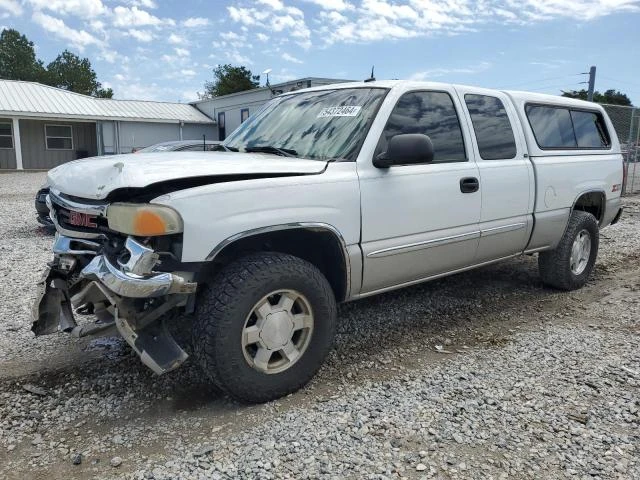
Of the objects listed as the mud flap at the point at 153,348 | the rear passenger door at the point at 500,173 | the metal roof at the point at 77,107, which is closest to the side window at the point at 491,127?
the rear passenger door at the point at 500,173

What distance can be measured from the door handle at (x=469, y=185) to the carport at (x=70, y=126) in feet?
80.1

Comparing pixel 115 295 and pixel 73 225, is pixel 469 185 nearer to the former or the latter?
pixel 115 295

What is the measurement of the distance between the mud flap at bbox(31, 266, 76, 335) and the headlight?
3.04ft

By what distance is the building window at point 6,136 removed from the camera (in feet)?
78.8

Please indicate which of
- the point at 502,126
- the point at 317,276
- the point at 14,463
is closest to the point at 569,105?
the point at 502,126

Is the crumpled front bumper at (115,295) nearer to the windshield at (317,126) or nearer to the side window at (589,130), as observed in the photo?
the windshield at (317,126)

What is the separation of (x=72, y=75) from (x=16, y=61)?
651cm

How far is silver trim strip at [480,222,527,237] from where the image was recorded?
4332 mm

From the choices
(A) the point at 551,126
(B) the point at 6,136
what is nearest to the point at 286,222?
(A) the point at 551,126

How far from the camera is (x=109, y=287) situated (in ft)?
8.84

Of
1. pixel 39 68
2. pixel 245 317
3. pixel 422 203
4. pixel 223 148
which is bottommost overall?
pixel 245 317

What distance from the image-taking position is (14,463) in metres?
2.60

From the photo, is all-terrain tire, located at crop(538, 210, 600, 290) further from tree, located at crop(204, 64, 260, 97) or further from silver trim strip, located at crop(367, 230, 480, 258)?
tree, located at crop(204, 64, 260, 97)

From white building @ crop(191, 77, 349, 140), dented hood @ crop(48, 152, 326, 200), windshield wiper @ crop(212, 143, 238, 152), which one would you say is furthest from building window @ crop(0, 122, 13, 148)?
dented hood @ crop(48, 152, 326, 200)
